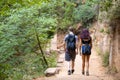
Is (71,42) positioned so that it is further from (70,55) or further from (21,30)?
(21,30)

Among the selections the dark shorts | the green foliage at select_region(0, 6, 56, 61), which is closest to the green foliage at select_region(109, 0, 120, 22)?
the dark shorts

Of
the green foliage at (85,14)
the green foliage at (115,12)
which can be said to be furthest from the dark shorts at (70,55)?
the green foliage at (85,14)

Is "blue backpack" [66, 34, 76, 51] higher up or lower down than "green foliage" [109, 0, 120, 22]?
lower down

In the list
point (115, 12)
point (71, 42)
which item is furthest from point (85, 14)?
point (71, 42)

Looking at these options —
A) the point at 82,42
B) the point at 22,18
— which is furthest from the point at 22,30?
the point at 82,42

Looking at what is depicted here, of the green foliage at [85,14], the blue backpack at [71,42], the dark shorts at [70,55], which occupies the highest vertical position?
the green foliage at [85,14]

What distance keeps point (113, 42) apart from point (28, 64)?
557 cm

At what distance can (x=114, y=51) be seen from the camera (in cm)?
1294

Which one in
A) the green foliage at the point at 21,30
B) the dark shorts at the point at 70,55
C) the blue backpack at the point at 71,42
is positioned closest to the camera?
the blue backpack at the point at 71,42

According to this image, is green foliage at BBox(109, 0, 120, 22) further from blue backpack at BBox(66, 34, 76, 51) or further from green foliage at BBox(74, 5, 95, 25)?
green foliage at BBox(74, 5, 95, 25)

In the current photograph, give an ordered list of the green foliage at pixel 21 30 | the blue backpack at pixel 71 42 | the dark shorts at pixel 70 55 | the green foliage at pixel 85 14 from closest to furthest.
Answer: the blue backpack at pixel 71 42, the dark shorts at pixel 70 55, the green foliage at pixel 21 30, the green foliage at pixel 85 14

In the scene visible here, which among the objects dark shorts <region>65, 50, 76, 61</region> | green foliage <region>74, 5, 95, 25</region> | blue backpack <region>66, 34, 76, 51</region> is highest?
green foliage <region>74, 5, 95, 25</region>

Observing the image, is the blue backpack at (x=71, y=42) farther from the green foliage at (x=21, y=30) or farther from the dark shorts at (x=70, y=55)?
the green foliage at (x=21, y=30)

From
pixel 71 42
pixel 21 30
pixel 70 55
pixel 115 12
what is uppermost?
pixel 115 12
